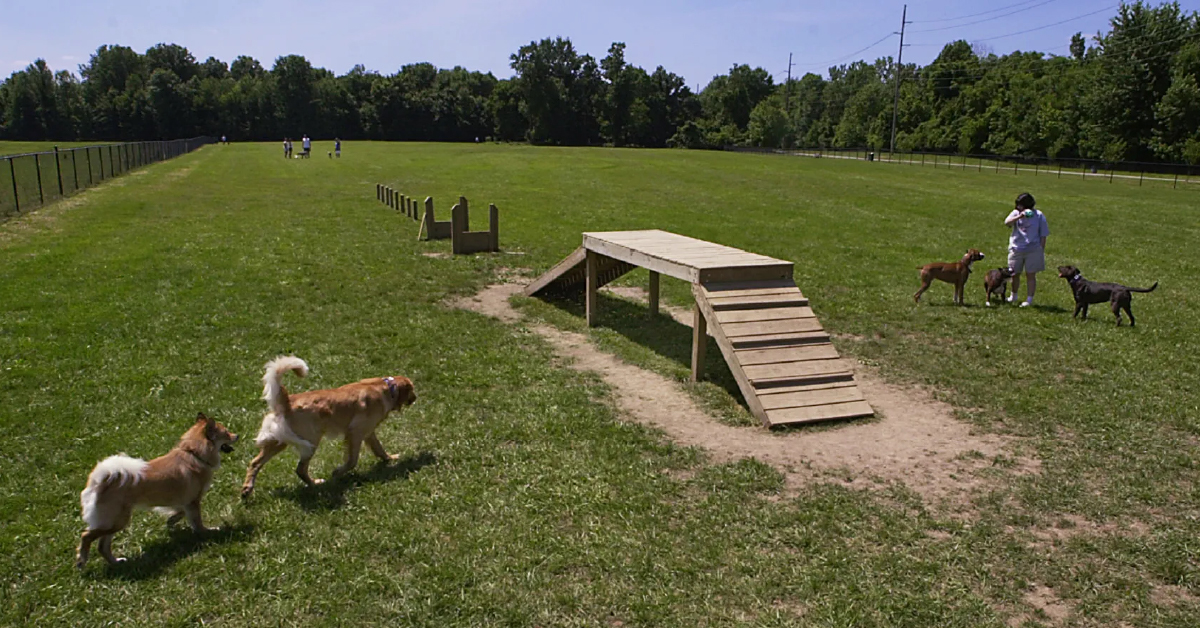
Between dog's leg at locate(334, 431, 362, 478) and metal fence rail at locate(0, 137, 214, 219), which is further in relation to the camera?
metal fence rail at locate(0, 137, 214, 219)

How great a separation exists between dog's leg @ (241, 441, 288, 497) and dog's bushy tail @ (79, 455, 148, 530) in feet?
3.40

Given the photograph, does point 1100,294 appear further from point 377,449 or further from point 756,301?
point 377,449

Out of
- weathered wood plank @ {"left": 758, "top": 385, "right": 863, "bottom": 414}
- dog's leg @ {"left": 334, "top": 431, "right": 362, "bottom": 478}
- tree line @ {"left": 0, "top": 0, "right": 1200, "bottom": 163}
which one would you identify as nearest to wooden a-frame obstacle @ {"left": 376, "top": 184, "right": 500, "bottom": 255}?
weathered wood plank @ {"left": 758, "top": 385, "right": 863, "bottom": 414}

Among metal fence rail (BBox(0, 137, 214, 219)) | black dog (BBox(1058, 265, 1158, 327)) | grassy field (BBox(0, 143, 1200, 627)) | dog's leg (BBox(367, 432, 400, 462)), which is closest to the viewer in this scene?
grassy field (BBox(0, 143, 1200, 627))

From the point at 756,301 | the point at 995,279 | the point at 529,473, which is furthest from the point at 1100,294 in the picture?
the point at 529,473

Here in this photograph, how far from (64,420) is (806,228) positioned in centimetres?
1793

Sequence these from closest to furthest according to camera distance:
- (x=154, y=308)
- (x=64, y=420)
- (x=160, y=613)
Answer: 1. (x=160, y=613)
2. (x=64, y=420)
3. (x=154, y=308)

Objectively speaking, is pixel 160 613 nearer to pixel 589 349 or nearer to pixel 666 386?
pixel 666 386

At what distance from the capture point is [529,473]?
6074mm

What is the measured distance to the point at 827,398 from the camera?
7.48m

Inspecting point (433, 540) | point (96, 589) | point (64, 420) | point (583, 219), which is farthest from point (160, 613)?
point (583, 219)

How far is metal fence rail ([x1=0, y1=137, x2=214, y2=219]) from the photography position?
21719 mm

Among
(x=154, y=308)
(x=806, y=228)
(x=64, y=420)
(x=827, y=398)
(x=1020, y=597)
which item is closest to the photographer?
(x=1020, y=597)

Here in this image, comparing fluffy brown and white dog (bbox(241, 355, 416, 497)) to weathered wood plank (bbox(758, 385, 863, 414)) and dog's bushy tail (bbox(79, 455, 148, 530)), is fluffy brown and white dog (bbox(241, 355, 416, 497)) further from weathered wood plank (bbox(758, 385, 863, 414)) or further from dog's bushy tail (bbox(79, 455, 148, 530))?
weathered wood plank (bbox(758, 385, 863, 414))
